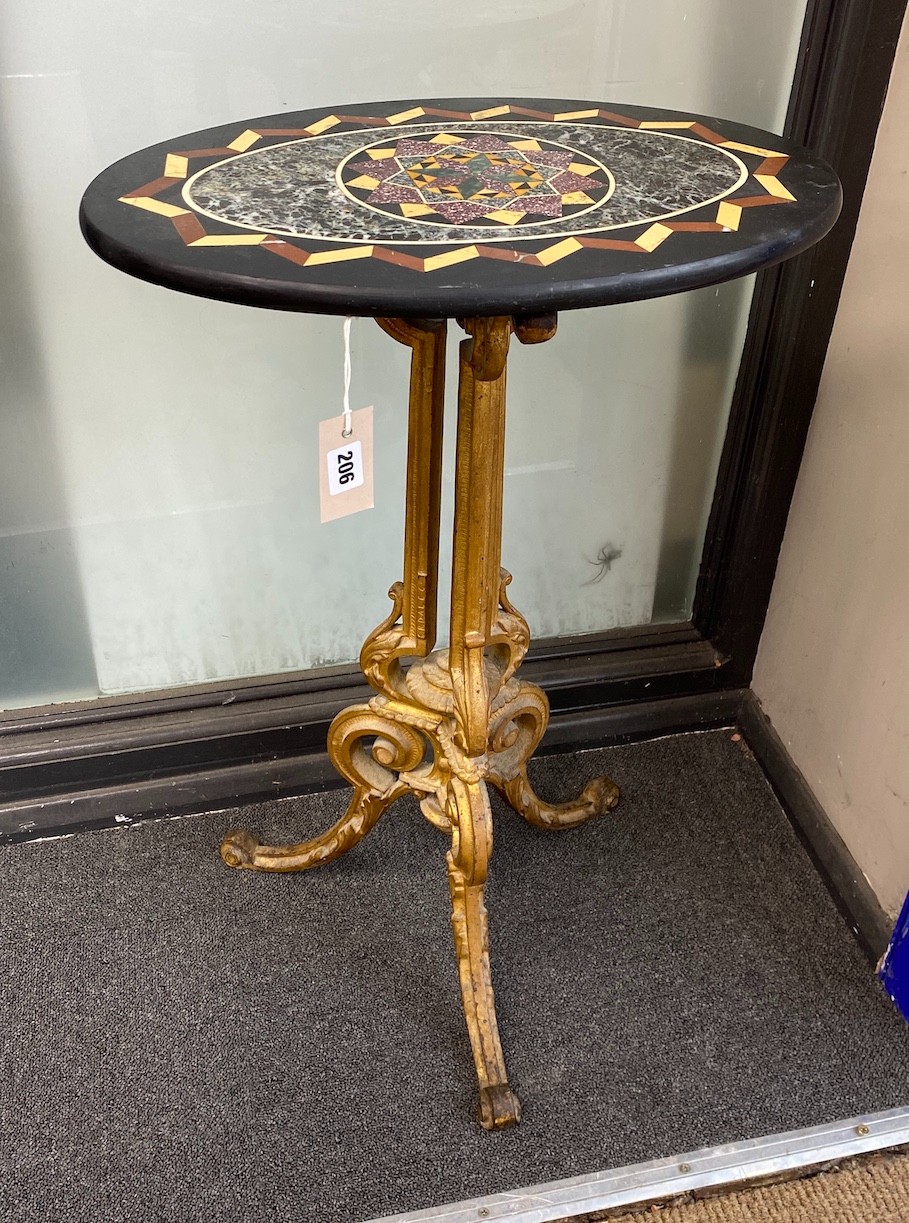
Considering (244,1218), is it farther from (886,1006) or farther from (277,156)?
(277,156)

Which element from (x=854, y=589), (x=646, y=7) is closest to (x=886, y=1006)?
(x=854, y=589)

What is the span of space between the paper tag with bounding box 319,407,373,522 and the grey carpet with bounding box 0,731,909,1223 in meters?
0.61

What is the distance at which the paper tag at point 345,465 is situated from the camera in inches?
40.2

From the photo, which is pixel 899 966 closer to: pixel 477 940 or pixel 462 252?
pixel 477 940

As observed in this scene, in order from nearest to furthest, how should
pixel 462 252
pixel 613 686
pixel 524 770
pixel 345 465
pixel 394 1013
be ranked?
pixel 462 252, pixel 345 465, pixel 394 1013, pixel 524 770, pixel 613 686

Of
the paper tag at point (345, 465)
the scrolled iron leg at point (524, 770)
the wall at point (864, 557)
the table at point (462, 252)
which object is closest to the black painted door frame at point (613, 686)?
the wall at point (864, 557)

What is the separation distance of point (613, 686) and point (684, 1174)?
0.70 m

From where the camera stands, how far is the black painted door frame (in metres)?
1.41

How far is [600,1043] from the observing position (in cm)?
127

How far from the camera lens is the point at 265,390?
139 centimetres

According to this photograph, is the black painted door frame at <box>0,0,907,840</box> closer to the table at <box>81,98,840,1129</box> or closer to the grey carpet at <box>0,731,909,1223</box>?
the grey carpet at <box>0,731,909,1223</box>

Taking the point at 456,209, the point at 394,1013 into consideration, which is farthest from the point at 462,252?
the point at 394,1013

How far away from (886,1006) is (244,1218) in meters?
0.77

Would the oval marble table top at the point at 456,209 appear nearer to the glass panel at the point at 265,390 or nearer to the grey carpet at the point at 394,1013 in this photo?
the glass panel at the point at 265,390
